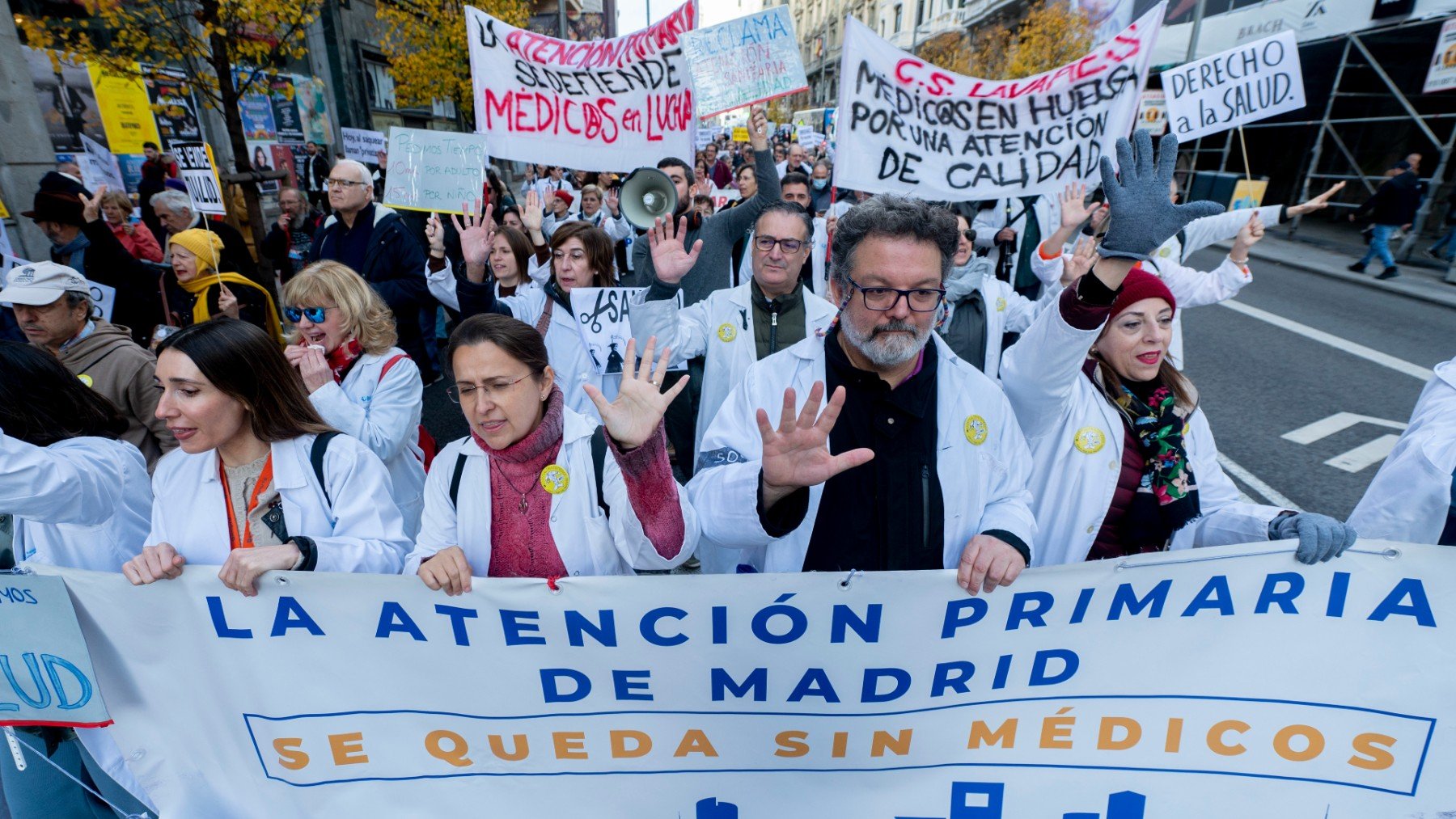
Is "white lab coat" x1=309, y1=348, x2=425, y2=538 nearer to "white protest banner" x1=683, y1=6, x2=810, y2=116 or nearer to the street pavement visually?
the street pavement

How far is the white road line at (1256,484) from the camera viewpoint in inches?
174

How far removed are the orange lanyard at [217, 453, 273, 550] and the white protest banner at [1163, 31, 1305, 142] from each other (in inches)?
232

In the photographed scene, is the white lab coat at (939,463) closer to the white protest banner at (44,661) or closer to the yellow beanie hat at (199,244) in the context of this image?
the white protest banner at (44,661)

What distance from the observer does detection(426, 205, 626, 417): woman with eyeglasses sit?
12.0 ft

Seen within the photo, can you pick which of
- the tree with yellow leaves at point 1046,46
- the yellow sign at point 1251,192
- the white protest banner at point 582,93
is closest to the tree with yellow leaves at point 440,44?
the white protest banner at point 582,93

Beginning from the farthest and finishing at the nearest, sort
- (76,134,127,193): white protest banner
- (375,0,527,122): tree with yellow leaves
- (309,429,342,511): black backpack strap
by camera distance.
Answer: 1. (375,0,527,122): tree with yellow leaves
2. (76,134,127,193): white protest banner
3. (309,429,342,511): black backpack strap

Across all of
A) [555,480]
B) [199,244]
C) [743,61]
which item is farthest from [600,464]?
[743,61]

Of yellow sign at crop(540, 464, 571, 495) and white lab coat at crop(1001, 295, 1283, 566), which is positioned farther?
white lab coat at crop(1001, 295, 1283, 566)

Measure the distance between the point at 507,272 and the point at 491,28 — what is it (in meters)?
1.68

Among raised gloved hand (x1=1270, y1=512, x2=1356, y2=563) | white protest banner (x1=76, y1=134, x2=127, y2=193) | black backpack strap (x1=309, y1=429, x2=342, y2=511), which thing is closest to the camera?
raised gloved hand (x1=1270, y1=512, x2=1356, y2=563)

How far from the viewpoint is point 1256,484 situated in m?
4.67

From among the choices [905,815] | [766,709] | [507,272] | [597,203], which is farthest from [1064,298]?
[597,203]

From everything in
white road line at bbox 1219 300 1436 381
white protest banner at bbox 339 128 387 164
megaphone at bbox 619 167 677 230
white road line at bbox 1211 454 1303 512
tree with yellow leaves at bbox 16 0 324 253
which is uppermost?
tree with yellow leaves at bbox 16 0 324 253

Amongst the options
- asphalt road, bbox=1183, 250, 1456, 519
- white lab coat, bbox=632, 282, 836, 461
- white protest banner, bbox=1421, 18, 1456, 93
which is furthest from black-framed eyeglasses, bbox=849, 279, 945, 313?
white protest banner, bbox=1421, 18, 1456, 93
